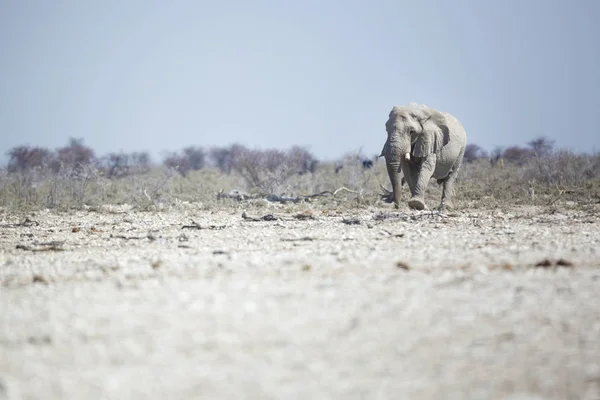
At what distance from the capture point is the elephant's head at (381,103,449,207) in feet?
50.8

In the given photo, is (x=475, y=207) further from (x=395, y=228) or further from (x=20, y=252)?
(x=20, y=252)

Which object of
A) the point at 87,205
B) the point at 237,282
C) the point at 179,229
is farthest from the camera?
the point at 87,205

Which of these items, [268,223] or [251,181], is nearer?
[268,223]

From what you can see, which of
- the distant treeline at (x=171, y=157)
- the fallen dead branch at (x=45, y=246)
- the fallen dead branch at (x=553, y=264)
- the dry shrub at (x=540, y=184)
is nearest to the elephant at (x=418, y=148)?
the dry shrub at (x=540, y=184)

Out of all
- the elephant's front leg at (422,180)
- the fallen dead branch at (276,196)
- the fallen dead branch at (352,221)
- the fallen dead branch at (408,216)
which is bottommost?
the fallen dead branch at (352,221)

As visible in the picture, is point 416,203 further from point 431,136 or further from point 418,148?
point 431,136

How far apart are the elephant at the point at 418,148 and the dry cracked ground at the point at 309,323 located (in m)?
5.87

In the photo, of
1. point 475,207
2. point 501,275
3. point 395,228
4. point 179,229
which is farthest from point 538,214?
point 501,275

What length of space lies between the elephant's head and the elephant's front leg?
0.51ft

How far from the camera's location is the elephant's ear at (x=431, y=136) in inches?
625

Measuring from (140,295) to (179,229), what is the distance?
7.24 metres

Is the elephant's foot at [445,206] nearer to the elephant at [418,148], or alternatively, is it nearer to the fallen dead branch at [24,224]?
the elephant at [418,148]

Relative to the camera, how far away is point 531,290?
6.32 m

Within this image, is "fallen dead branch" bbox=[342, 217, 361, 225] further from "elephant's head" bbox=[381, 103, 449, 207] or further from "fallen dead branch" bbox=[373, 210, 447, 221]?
"elephant's head" bbox=[381, 103, 449, 207]
